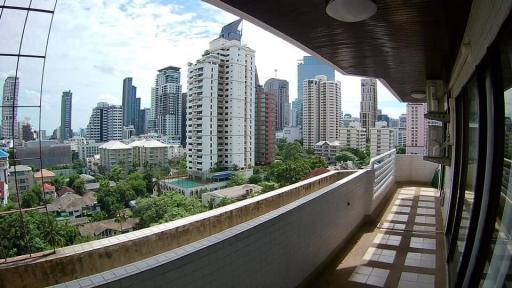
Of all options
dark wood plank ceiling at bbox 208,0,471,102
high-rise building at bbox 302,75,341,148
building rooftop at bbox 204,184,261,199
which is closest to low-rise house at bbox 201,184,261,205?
building rooftop at bbox 204,184,261,199

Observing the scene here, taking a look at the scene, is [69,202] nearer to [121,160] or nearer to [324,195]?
[121,160]

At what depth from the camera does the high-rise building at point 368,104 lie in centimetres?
3669

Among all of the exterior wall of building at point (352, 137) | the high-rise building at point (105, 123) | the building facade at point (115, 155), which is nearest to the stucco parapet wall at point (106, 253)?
the building facade at point (115, 155)

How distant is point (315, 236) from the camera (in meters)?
3.44

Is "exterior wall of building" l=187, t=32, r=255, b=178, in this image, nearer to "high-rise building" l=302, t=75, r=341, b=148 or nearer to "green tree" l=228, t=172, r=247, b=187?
"green tree" l=228, t=172, r=247, b=187

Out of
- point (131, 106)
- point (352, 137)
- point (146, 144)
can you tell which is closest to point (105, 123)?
point (146, 144)

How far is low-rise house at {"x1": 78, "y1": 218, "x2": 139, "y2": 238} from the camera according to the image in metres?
22.0

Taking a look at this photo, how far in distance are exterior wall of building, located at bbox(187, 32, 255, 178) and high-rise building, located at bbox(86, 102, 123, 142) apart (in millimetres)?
12280

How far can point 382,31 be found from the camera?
3.59 meters

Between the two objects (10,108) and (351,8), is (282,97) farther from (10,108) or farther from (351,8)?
(10,108)

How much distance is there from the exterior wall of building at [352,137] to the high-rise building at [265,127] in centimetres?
1014

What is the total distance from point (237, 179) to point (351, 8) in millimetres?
35614

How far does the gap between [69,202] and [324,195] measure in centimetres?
2438

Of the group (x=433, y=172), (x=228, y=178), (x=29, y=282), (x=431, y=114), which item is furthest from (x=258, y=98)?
(x=29, y=282)
